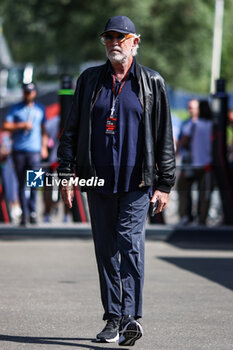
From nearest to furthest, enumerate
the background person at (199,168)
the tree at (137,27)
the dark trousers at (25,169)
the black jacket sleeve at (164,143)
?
the black jacket sleeve at (164,143) → the dark trousers at (25,169) → the background person at (199,168) → the tree at (137,27)

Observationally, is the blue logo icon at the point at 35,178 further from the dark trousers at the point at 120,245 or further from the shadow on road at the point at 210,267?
the shadow on road at the point at 210,267

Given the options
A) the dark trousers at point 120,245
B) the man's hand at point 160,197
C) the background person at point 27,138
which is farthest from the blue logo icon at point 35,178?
the background person at point 27,138

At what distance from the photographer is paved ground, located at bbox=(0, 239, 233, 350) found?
6.32 metres

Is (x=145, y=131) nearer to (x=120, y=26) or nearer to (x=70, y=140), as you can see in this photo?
(x=70, y=140)

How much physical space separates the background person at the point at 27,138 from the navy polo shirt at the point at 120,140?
729 centimetres

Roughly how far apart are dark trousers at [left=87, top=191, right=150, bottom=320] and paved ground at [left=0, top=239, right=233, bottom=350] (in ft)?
1.03

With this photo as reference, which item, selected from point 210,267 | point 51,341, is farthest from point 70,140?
point 210,267

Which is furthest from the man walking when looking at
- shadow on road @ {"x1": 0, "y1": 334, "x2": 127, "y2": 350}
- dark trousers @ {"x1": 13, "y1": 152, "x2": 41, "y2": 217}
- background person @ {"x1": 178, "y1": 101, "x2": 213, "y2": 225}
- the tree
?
the tree

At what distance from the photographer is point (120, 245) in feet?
19.9

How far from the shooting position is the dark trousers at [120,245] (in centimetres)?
602

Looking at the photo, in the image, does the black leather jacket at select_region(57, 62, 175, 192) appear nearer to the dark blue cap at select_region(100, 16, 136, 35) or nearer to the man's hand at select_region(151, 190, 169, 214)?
the man's hand at select_region(151, 190, 169, 214)

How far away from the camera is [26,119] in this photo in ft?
44.5

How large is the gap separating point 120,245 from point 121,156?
57 centimetres

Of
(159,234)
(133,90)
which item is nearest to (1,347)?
(133,90)
